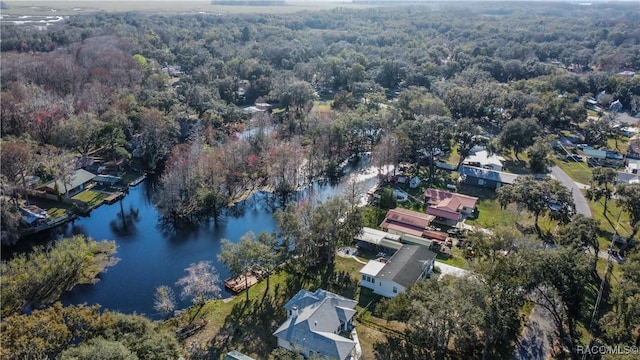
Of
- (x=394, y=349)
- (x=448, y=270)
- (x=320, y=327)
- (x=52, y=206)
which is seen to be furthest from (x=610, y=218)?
(x=52, y=206)

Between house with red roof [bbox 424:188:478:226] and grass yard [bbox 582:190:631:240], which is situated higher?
house with red roof [bbox 424:188:478:226]

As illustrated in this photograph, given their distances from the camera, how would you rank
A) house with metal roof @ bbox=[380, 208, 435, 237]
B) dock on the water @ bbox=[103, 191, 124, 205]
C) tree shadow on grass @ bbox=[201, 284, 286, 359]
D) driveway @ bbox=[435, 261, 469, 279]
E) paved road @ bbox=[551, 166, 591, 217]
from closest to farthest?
tree shadow on grass @ bbox=[201, 284, 286, 359]
driveway @ bbox=[435, 261, 469, 279]
house with metal roof @ bbox=[380, 208, 435, 237]
paved road @ bbox=[551, 166, 591, 217]
dock on the water @ bbox=[103, 191, 124, 205]

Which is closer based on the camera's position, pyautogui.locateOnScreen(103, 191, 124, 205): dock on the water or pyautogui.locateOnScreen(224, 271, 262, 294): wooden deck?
pyautogui.locateOnScreen(224, 271, 262, 294): wooden deck

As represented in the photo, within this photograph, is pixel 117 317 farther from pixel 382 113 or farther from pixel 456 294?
pixel 382 113

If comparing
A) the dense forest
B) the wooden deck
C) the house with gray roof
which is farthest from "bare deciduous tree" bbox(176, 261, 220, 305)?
the dense forest

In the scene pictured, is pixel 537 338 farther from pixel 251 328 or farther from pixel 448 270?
pixel 251 328

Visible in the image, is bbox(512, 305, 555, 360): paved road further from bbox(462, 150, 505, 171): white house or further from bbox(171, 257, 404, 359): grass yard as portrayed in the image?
bbox(462, 150, 505, 171): white house

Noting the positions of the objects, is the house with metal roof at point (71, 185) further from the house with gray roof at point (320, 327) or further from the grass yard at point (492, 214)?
the grass yard at point (492, 214)
